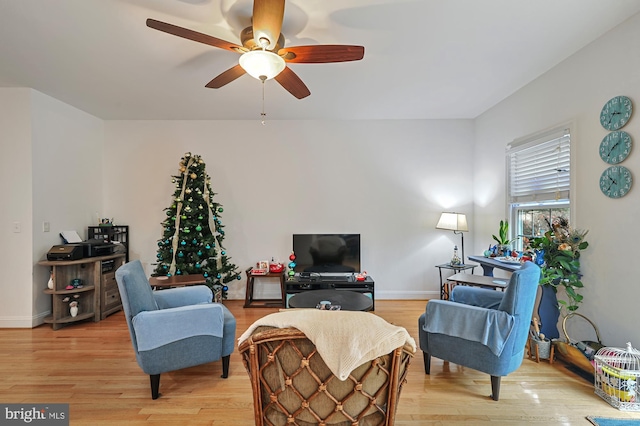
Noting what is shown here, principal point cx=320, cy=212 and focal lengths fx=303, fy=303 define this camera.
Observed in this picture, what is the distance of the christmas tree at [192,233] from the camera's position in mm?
3846

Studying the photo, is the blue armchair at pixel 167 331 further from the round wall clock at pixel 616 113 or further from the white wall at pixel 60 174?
the round wall clock at pixel 616 113

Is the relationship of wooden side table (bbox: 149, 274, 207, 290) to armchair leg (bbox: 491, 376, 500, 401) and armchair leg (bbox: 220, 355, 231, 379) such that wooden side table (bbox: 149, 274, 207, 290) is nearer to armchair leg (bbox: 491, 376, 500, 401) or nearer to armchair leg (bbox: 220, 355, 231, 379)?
armchair leg (bbox: 220, 355, 231, 379)

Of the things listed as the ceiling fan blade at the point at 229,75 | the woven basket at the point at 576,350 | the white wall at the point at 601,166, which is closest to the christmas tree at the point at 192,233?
the ceiling fan blade at the point at 229,75

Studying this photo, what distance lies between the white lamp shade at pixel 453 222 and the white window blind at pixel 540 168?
0.67 m

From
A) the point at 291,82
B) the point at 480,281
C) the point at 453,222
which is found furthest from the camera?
the point at 453,222

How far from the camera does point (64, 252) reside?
3.48 m

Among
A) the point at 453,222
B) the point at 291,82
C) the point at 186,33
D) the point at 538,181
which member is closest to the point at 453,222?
the point at 453,222

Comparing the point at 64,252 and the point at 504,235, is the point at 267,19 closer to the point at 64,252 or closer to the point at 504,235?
the point at 504,235

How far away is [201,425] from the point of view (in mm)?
1887

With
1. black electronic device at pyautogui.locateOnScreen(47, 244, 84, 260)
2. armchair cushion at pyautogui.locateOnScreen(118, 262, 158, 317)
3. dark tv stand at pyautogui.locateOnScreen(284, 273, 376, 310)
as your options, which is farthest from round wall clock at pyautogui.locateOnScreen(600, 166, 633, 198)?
black electronic device at pyautogui.locateOnScreen(47, 244, 84, 260)

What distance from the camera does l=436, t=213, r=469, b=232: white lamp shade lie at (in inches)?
163

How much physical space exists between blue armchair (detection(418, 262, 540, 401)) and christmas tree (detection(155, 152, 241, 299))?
2768 mm

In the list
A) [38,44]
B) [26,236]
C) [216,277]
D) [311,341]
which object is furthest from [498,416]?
[26,236]

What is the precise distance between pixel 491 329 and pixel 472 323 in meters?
0.12
